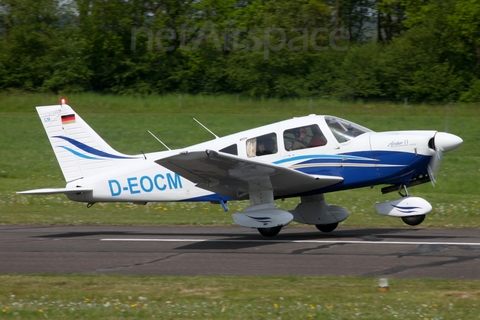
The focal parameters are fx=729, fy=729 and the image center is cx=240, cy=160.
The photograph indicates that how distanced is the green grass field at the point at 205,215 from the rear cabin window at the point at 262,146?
118 inches

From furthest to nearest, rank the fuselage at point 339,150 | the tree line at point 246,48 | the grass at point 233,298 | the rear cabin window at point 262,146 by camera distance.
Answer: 1. the tree line at point 246,48
2. the rear cabin window at point 262,146
3. the fuselage at point 339,150
4. the grass at point 233,298

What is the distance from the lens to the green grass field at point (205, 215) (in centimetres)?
761

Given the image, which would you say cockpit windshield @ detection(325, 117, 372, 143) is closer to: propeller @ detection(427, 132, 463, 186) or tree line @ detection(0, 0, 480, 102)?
propeller @ detection(427, 132, 463, 186)

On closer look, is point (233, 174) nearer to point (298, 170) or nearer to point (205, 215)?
point (298, 170)

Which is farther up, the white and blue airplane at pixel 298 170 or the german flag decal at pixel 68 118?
the german flag decal at pixel 68 118

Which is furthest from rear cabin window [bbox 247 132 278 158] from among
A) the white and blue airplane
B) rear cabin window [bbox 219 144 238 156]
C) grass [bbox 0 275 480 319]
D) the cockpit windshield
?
grass [bbox 0 275 480 319]

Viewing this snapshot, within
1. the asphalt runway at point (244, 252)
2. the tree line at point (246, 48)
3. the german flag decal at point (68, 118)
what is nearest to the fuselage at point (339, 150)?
the asphalt runway at point (244, 252)

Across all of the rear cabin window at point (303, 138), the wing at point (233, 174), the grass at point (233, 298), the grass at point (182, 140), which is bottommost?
the grass at point (182, 140)

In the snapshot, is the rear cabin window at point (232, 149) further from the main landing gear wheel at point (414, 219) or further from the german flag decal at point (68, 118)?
the german flag decal at point (68, 118)

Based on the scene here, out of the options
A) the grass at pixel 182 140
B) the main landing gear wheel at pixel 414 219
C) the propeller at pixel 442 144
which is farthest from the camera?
the grass at pixel 182 140

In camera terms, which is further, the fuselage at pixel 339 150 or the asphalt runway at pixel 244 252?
the fuselage at pixel 339 150

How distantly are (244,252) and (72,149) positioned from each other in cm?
455

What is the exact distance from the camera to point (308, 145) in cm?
1251

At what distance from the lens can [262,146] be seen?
1267cm
